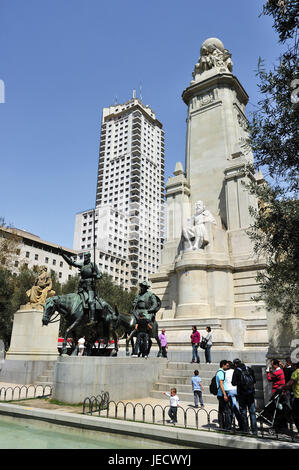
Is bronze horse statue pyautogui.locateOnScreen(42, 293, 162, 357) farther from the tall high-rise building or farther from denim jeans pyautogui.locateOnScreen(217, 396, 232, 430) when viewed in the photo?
the tall high-rise building

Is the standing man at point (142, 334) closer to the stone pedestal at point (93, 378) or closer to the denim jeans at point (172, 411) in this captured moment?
the stone pedestal at point (93, 378)

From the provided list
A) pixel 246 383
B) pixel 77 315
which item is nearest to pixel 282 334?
pixel 246 383

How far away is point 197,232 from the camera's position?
22125 millimetres

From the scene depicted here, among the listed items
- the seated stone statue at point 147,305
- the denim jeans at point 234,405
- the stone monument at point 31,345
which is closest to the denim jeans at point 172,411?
the denim jeans at point 234,405

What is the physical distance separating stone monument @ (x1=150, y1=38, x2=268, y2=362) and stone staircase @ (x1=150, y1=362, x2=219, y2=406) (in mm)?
2127

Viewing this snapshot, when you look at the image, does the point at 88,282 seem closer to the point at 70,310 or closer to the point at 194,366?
the point at 70,310

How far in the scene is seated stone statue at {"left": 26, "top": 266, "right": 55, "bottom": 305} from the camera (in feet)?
61.7

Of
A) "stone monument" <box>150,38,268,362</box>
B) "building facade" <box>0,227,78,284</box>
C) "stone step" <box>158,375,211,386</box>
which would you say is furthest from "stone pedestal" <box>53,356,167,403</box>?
"building facade" <box>0,227,78,284</box>

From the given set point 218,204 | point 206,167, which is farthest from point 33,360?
point 206,167

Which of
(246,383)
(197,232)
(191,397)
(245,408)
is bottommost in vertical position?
(191,397)

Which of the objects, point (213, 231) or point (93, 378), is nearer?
point (93, 378)

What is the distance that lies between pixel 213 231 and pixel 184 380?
467 inches

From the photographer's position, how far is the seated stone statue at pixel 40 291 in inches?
740
